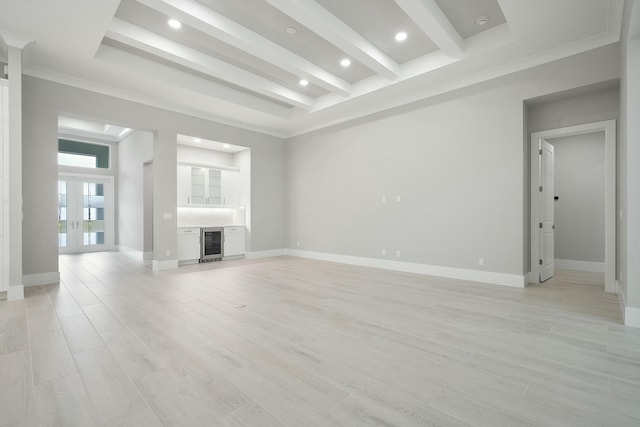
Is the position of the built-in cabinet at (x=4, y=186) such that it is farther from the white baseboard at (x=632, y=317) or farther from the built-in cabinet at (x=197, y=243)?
the white baseboard at (x=632, y=317)

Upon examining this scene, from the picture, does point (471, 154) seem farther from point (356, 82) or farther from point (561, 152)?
point (561, 152)

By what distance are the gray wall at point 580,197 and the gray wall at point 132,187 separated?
9.41m

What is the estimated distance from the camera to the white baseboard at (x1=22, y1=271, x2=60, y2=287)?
186 inches

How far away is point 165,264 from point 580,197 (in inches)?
340

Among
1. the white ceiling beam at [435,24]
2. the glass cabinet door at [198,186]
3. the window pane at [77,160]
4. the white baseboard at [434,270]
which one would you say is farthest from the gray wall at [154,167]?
the window pane at [77,160]

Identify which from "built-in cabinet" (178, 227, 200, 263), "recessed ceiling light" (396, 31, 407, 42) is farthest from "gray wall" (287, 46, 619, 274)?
"built-in cabinet" (178, 227, 200, 263)

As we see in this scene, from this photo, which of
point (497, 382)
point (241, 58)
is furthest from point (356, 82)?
point (497, 382)

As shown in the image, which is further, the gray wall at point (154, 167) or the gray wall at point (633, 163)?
the gray wall at point (154, 167)

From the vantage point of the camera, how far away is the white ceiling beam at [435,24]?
3479mm

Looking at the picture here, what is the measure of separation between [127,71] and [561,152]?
8.37m

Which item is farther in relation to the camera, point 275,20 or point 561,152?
point 561,152

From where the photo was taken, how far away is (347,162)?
7.04 metres

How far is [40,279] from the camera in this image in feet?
15.9

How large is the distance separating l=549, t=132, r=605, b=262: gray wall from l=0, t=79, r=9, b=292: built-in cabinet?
30.7ft
